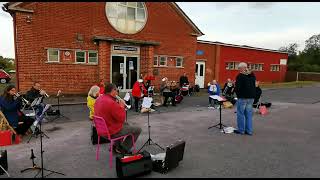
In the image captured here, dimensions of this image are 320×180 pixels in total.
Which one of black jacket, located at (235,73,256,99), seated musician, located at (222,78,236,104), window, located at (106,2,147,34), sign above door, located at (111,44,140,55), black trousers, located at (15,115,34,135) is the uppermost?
window, located at (106,2,147,34)

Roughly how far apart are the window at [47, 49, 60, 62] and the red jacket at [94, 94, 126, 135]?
1182cm

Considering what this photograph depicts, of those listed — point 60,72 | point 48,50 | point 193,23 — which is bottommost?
point 60,72

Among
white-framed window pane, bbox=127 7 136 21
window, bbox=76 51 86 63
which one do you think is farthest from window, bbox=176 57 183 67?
window, bbox=76 51 86 63

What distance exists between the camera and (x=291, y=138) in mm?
8203

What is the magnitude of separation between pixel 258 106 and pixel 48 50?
39.1 ft

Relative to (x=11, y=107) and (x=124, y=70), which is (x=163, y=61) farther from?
(x=11, y=107)

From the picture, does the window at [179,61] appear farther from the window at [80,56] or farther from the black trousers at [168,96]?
the window at [80,56]

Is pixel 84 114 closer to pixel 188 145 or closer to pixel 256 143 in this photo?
pixel 188 145

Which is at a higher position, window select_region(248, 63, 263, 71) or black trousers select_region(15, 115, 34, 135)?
window select_region(248, 63, 263, 71)

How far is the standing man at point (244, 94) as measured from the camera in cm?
837

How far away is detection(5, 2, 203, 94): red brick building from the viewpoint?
1577 centimetres

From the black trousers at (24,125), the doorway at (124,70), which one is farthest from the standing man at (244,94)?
the doorway at (124,70)

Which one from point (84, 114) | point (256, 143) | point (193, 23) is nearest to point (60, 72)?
point (84, 114)

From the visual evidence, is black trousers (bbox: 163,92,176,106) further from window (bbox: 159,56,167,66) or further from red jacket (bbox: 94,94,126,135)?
red jacket (bbox: 94,94,126,135)
